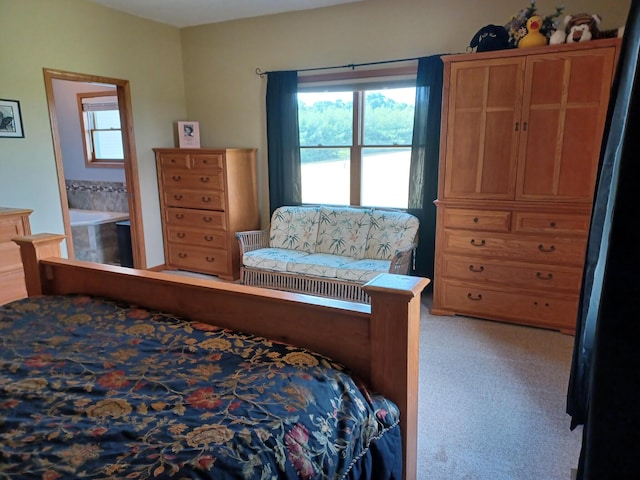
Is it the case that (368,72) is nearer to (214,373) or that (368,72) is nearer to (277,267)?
(277,267)

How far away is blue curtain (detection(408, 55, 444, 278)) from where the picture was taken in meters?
3.84

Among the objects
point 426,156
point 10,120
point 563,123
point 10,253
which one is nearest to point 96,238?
point 10,120

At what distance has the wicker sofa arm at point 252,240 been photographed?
170 inches

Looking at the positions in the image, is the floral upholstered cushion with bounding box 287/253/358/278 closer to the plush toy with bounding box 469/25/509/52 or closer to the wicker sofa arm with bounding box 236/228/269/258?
the wicker sofa arm with bounding box 236/228/269/258

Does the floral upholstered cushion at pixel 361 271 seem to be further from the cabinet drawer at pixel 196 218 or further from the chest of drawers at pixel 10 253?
the chest of drawers at pixel 10 253

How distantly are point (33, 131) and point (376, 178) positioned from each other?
10.4ft

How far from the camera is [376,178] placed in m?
4.41

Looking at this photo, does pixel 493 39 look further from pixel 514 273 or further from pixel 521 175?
pixel 514 273

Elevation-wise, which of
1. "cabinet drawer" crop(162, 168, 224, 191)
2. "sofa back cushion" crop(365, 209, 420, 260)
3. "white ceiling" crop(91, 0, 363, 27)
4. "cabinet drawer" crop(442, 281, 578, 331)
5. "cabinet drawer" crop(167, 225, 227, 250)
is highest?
"white ceiling" crop(91, 0, 363, 27)

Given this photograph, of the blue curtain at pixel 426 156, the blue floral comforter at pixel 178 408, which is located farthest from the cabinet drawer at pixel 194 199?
the blue floral comforter at pixel 178 408

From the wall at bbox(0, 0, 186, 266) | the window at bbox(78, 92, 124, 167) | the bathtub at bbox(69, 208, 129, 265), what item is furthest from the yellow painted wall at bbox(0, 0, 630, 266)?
the window at bbox(78, 92, 124, 167)

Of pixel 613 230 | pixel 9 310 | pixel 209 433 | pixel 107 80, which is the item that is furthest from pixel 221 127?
pixel 613 230

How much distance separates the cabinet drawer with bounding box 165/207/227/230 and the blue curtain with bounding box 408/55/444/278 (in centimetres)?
203

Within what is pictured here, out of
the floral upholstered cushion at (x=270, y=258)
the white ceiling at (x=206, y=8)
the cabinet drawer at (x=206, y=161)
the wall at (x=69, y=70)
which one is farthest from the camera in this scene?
the cabinet drawer at (x=206, y=161)
